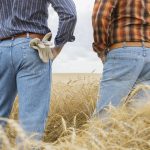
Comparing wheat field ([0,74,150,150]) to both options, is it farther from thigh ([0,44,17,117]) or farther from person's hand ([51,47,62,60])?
person's hand ([51,47,62,60])

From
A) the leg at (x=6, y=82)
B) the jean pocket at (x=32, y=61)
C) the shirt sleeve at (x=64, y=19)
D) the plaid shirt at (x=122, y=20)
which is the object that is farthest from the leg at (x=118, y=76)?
the leg at (x=6, y=82)

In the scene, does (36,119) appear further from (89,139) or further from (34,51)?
(89,139)

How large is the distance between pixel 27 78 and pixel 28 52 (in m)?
0.18

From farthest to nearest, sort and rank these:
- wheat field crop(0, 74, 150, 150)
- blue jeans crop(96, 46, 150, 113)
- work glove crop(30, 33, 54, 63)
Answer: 1. blue jeans crop(96, 46, 150, 113)
2. work glove crop(30, 33, 54, 63)
3. wheat field crop(0, 74, 150, 150)

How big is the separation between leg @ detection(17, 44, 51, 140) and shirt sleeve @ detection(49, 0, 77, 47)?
0.22 metres

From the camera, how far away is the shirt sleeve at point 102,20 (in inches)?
142

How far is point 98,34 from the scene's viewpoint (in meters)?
3.72

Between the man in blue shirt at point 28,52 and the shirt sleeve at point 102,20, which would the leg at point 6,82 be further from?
the shirt sleeve at point 102,20

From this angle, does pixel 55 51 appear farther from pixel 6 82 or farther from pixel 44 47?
pixel 6 82

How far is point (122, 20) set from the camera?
144 inches

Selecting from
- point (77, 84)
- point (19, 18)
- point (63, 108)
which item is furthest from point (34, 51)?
point (77, 84)

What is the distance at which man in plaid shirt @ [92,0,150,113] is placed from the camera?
359cm

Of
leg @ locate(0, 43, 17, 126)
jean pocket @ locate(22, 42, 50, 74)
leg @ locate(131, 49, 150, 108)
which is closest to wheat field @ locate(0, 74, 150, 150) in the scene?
leg @ locate(131, 49, 150, 108)

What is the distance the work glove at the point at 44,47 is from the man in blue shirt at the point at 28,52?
0.03 metres
